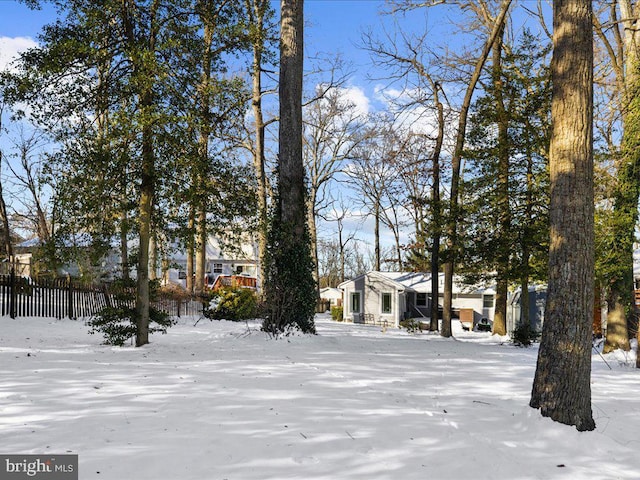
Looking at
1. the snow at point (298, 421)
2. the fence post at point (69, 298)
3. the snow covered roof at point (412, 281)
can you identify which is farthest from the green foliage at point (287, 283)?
the snow covered roof at point (412, 281)

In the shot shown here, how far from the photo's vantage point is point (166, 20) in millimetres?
9109

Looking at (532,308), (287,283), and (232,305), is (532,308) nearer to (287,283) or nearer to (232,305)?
(232,305)

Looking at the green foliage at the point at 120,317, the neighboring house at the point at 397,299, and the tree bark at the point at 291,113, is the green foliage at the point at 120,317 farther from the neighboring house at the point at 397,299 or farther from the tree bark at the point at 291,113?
the neighboring house at the point at 397,299

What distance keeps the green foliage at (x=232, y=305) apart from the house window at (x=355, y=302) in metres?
15.4

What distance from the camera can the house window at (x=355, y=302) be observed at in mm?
33375

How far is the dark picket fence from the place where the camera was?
13.0 metres

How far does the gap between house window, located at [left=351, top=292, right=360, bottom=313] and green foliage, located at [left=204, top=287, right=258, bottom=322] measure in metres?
15.4

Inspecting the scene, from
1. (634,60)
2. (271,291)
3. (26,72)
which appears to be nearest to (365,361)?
(271,291)

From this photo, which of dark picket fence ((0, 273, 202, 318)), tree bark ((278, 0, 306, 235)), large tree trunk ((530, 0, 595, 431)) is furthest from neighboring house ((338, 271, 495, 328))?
large tree trunk ((530, 0, 595, 431))

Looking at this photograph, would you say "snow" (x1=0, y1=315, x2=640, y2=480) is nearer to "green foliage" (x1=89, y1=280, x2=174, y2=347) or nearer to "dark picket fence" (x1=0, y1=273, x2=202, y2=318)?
"green foliage" (x1=89, y1=280, x2=174, y2=347)

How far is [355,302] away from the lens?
1325 inches

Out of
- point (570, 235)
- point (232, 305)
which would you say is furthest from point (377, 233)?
point (570, 235)

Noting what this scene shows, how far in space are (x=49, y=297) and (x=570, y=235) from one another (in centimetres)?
1464

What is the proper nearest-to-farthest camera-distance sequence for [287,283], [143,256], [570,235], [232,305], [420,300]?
[570,235] → [143,256] → [287,283] → [232,305] → [420,300]
